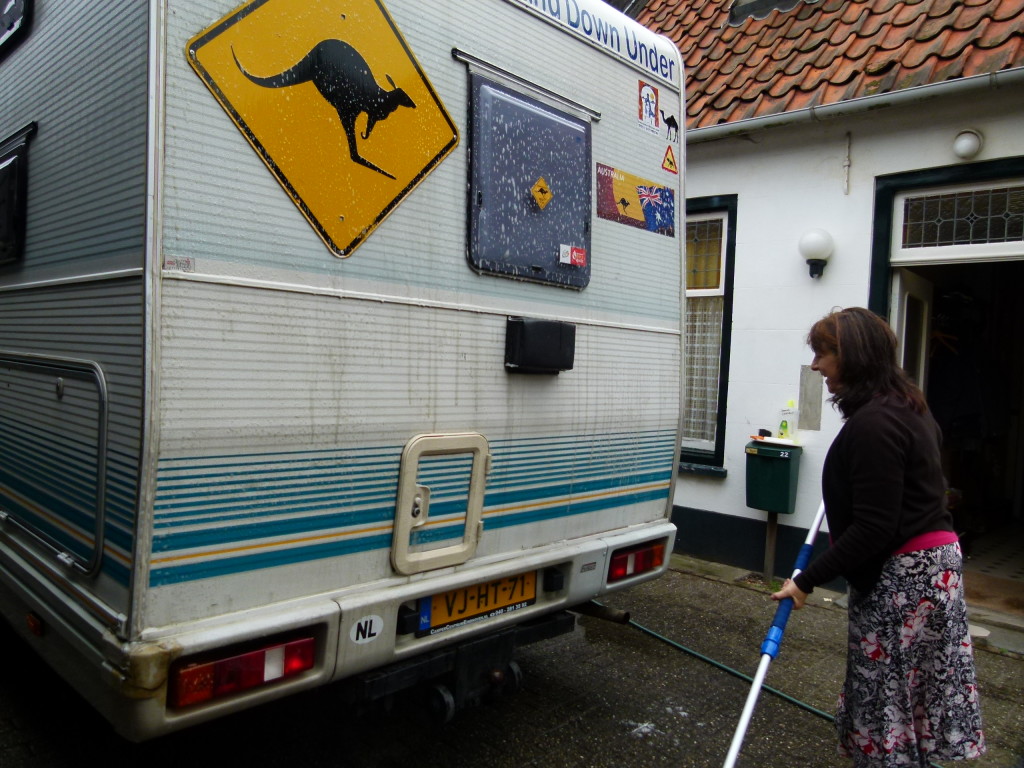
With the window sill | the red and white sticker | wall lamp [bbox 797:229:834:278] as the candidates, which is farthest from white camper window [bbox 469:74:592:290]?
the window sill

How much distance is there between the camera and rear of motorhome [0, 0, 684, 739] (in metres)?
2.19

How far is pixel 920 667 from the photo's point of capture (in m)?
2.58

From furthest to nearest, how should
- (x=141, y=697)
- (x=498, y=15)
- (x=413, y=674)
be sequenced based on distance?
(x=498, y=15), (x=413, y=674), (x=141, y=697)

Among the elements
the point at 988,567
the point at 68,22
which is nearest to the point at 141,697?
the point at 68,22

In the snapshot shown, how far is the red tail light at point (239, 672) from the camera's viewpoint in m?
2.19

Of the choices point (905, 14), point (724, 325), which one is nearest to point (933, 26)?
point (905, 14)

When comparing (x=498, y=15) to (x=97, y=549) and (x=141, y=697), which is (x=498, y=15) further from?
(x=141, y=697)

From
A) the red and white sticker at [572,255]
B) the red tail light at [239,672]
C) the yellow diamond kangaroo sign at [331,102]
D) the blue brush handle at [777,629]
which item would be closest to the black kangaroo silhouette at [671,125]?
the red and white sticker at [572,255]

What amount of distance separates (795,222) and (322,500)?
14.9ft

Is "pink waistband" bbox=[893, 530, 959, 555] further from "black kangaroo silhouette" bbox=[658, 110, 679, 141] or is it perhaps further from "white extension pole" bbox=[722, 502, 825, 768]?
"black kangaroo silhouette" bbox=[658, 110, 679, 141]

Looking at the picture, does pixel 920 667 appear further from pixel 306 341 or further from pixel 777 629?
pixel 306 341

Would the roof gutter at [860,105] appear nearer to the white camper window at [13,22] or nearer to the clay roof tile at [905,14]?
the clay roof tile at [905,14]

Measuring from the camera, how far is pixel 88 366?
238cm

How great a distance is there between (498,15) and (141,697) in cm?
252
